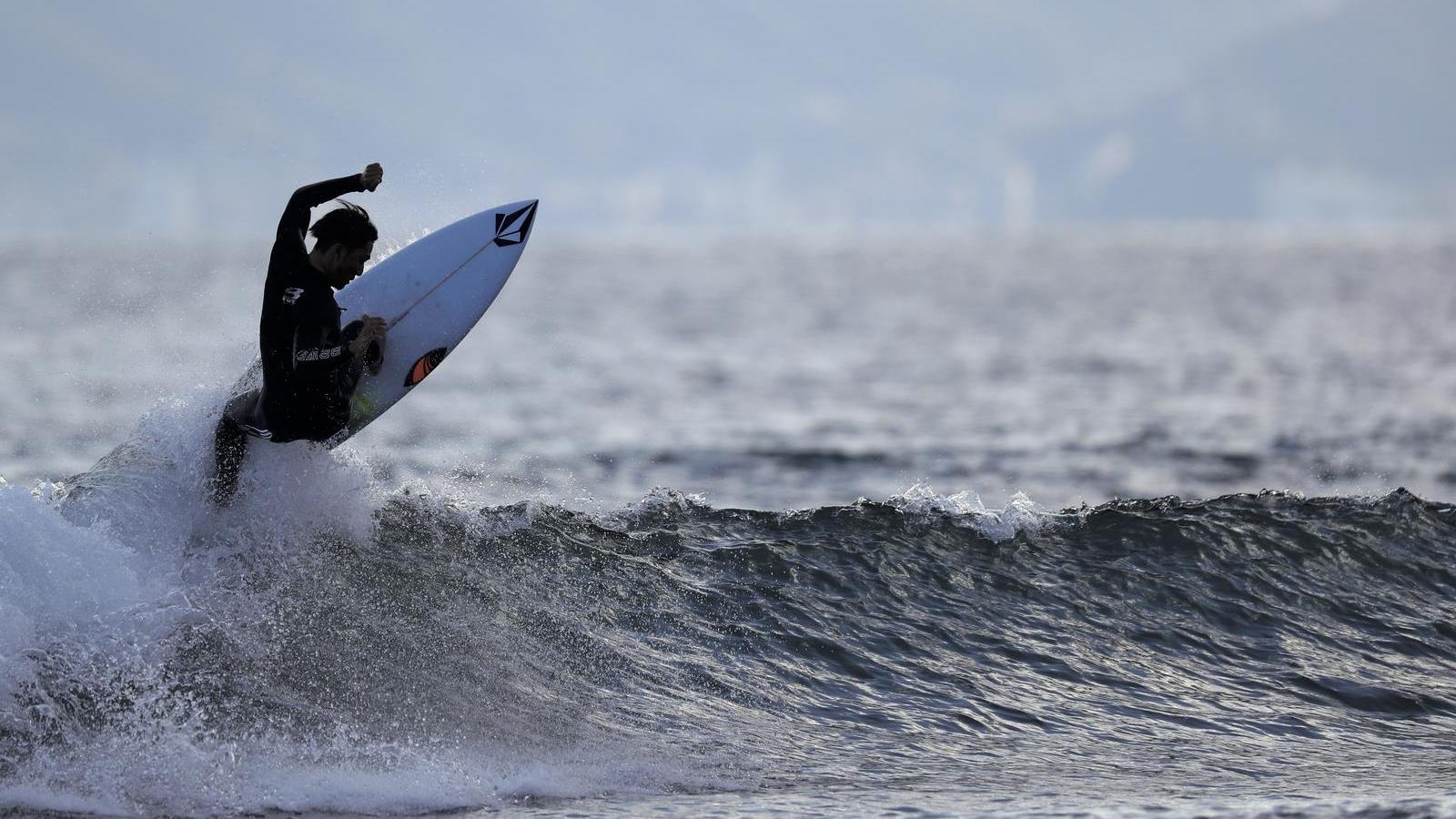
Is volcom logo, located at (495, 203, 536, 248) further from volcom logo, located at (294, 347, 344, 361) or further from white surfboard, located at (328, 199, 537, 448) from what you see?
volcom logo, located at (294, 347, 344, 361)

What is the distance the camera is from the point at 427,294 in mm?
10391

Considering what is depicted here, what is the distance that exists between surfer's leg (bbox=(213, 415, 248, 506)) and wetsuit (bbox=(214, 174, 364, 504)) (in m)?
0.19

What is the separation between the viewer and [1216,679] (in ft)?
29.8

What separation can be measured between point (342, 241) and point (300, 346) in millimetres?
687

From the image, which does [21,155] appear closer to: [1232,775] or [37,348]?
[37,348]

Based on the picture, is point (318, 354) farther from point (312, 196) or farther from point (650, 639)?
point (650, 639)

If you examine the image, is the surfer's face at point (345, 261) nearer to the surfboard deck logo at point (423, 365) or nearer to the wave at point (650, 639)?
Result: the wave at point (650, 639)

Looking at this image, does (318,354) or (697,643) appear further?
(697,643)

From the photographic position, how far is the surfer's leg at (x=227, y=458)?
8.94 metres

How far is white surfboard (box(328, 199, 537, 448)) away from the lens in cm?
1002

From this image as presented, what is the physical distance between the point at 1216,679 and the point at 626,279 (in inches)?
3942

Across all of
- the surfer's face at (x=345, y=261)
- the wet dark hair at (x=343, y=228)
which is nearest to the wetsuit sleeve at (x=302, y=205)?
the wet dark hair at (x=343, y=228)

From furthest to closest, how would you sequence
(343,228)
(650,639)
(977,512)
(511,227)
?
(977,512)
(511,227)
(650,639)
(343,228)

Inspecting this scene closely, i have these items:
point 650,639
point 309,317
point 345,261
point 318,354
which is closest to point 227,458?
point 318,354
